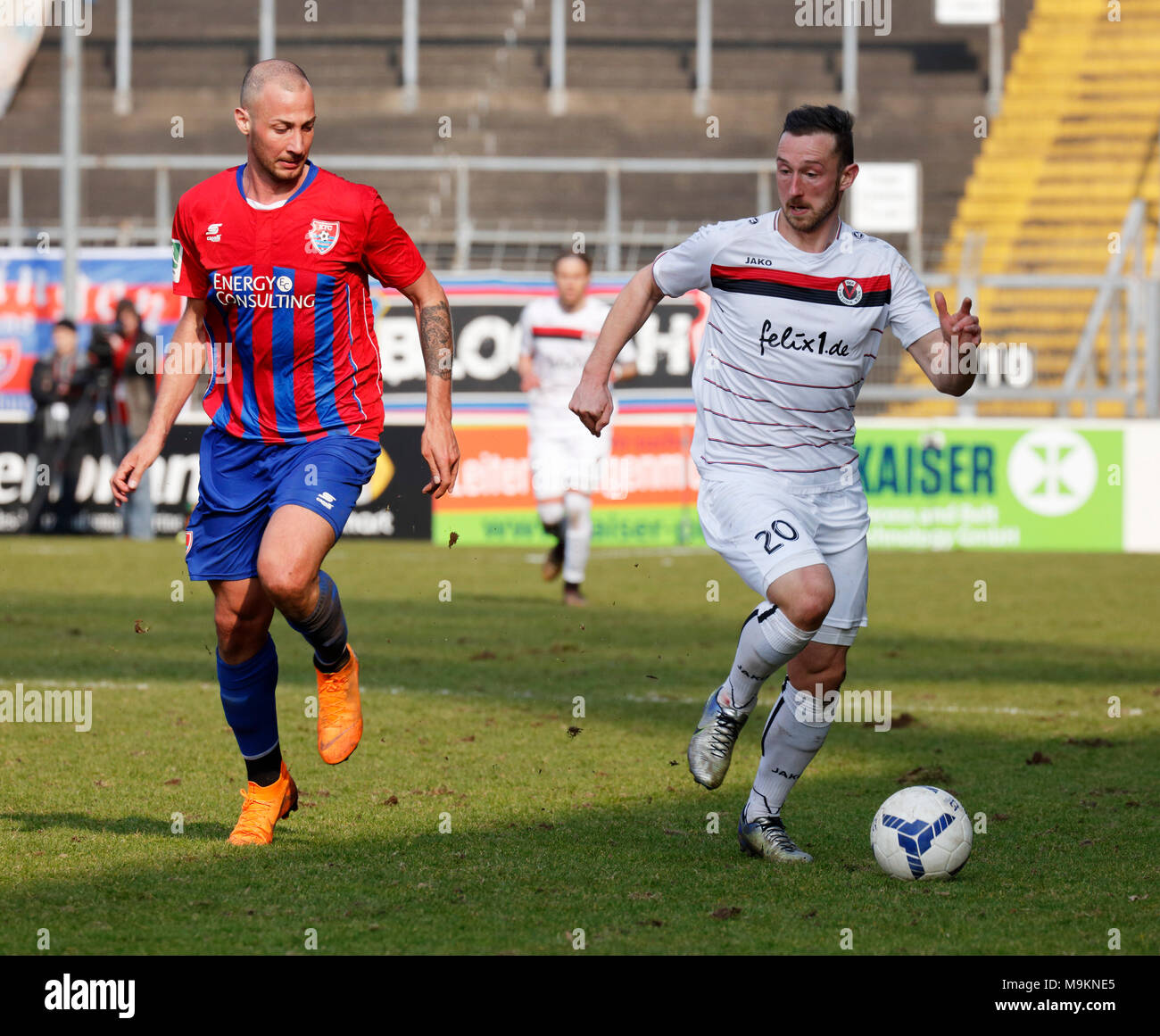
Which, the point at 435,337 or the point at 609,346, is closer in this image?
the point at 609,346

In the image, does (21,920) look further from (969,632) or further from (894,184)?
(894,184)

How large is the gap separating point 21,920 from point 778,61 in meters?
25.6

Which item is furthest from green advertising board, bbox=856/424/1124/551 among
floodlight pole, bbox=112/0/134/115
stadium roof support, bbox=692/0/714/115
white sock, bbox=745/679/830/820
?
floodlight pole, bbox=112/0/134/115

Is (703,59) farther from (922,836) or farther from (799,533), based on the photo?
(922,836)

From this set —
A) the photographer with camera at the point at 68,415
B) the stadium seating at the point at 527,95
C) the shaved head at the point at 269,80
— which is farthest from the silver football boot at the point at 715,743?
the stadium seating at the point at 527,95

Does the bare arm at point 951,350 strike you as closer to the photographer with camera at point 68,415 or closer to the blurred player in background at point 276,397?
the blurred player in background at point 276,397

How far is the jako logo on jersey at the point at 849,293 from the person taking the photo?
→ 207 inches

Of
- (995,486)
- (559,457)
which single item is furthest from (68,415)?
(995,486)

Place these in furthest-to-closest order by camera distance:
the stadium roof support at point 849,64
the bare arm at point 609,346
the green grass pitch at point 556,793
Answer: the stadium roof support at point 849,64 → the bare arm at point 609,346 → the green grass pitch at point 556,793

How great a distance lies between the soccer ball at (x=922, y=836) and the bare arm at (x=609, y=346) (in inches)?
55.4

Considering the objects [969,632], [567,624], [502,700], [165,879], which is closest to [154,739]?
[502,700]

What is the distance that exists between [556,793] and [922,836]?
1639 mm

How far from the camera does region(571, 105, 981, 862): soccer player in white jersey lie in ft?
17.1

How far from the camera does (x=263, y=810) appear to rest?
5.38m
